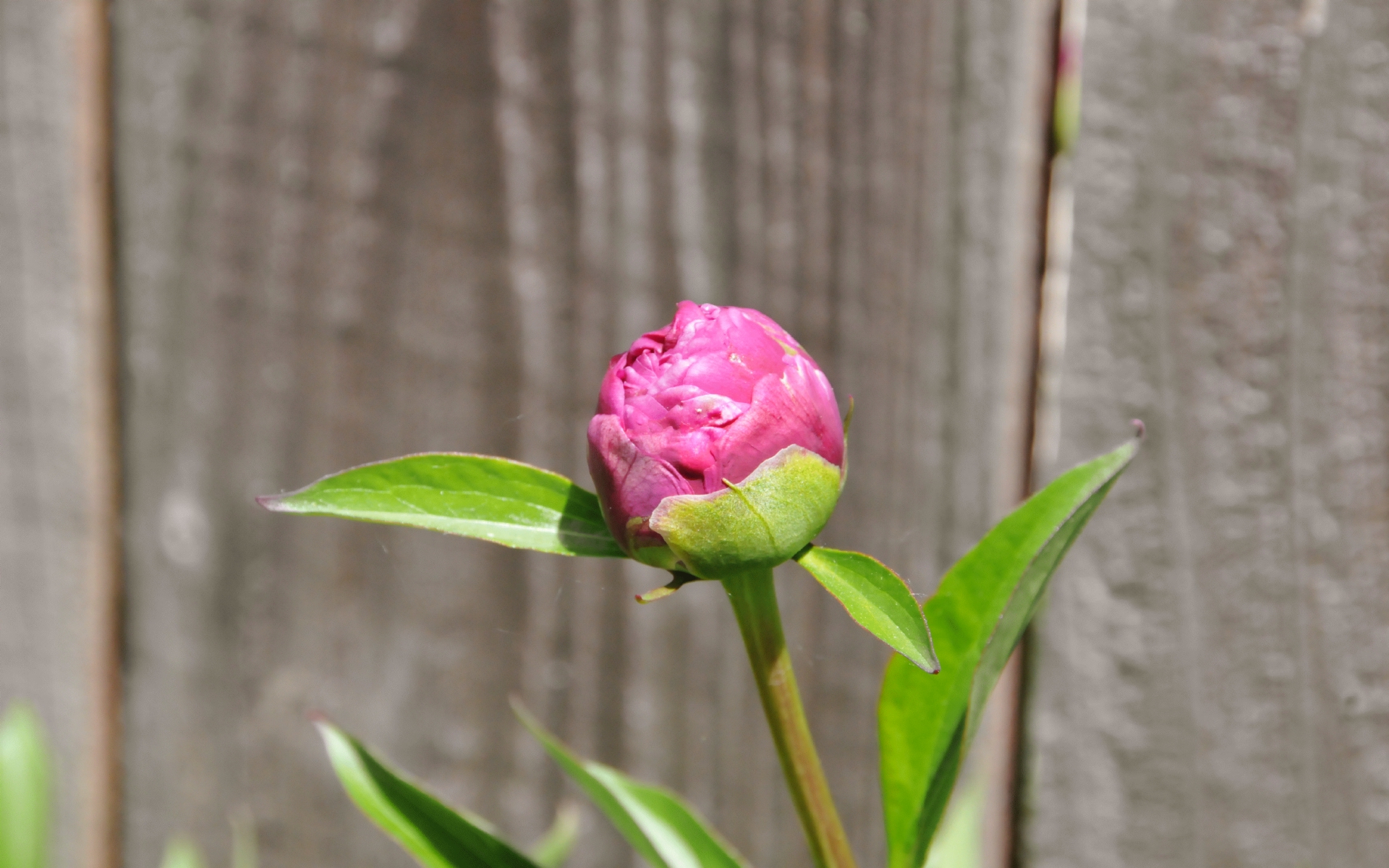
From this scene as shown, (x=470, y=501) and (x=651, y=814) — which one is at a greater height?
(x=470, y=501)

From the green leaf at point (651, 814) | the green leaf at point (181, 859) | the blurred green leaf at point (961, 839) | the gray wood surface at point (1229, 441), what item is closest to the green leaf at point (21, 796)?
the green leaf at point (181, 859)

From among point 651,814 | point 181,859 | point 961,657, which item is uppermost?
point 961,657

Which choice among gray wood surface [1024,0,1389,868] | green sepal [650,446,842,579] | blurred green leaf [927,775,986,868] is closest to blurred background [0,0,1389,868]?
gray wood surface [1024,0,1389,868]

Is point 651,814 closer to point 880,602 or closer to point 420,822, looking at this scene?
point 420,822

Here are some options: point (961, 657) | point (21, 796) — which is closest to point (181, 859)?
point (21, 796)

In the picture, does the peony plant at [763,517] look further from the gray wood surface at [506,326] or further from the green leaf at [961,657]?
the gray wood surface at [506,326]

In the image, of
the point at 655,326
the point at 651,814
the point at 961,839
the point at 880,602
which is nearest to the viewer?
the point at 880,602

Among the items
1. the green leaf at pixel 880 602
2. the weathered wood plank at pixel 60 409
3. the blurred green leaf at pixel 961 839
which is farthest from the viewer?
the weathered wood plank at pixel 60 409

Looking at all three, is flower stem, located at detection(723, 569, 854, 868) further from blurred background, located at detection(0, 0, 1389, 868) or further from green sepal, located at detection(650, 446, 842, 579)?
blurred background, located at detection(0, 0, 1389, 868)
